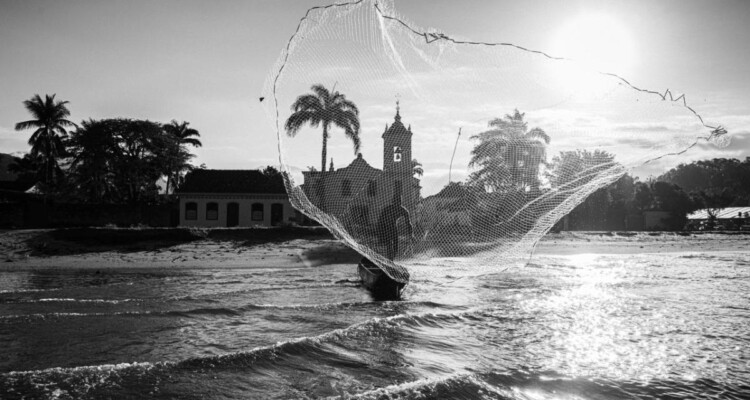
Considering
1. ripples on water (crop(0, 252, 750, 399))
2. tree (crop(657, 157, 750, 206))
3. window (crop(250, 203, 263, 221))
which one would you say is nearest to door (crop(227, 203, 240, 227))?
window (crop(250, 203, 263, 221))

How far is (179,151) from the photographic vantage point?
1713 inches

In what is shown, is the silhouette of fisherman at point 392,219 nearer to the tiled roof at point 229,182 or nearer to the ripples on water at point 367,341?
the ripples on water at point 367,341

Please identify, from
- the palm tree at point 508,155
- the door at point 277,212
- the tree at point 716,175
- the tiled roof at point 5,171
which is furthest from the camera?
the tree at point 716,175

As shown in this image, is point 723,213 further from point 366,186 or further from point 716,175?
point 366,186

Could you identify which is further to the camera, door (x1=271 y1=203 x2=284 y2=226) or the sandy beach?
door (x1=271 y1=203 x2=284 y2=226)

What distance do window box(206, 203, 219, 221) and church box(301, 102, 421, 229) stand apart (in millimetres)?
35119

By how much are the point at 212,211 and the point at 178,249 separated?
1979 cm

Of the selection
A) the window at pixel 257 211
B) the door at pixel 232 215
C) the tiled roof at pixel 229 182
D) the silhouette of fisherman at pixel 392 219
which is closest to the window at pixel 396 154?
the silhouette of fisherman at pixel 392 219

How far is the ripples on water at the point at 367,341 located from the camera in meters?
5.51

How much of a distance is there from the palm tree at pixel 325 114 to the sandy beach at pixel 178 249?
1160 cm

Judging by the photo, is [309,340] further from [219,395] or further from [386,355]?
[219,395]

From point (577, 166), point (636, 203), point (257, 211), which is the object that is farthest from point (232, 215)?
point (636, 203)

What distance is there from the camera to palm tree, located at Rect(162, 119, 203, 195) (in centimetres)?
4169

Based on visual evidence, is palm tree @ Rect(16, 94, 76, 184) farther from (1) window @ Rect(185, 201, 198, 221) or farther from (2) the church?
(2) the church
